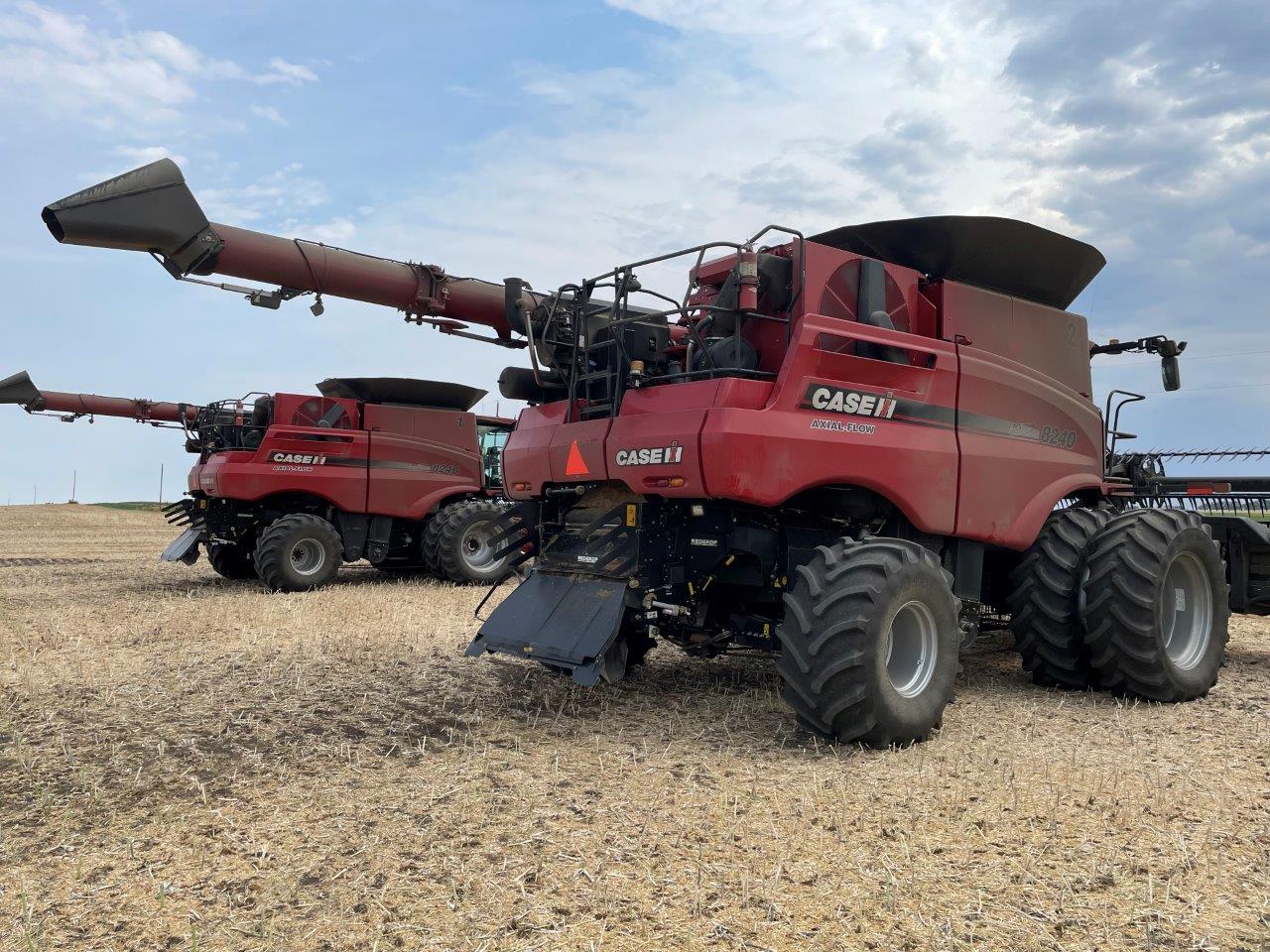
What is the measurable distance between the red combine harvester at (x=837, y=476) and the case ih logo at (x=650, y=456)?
0.02 meters

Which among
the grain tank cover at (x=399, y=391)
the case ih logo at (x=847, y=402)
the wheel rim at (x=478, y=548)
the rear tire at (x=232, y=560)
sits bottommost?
the rear tire at (x=232, y=560)

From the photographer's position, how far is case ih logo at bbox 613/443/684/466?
16.9 feet

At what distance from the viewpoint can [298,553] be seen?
41.4 ft

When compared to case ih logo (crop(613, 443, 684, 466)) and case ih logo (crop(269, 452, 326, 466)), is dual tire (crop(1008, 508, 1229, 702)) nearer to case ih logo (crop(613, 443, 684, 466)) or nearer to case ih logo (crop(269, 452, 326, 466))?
case ih logo (crop(613, 443, 684, 466))

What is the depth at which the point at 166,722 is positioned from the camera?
545cm

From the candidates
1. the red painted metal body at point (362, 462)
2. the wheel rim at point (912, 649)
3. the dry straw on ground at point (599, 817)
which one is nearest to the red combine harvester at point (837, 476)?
the wheel rim at point (912, 649)

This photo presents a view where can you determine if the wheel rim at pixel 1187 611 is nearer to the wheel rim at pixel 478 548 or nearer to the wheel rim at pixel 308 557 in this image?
the wheel rim at pixel 478 548

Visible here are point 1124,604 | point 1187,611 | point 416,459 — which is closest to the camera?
point 1124,604

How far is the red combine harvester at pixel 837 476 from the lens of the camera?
4.98 m

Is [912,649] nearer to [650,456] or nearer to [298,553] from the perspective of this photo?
[650,456]

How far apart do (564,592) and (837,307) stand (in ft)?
7.71

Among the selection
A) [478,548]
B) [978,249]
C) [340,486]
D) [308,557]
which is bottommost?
[308,557]

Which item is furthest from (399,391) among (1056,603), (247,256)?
(1056,603)

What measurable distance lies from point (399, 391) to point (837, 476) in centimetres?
972
